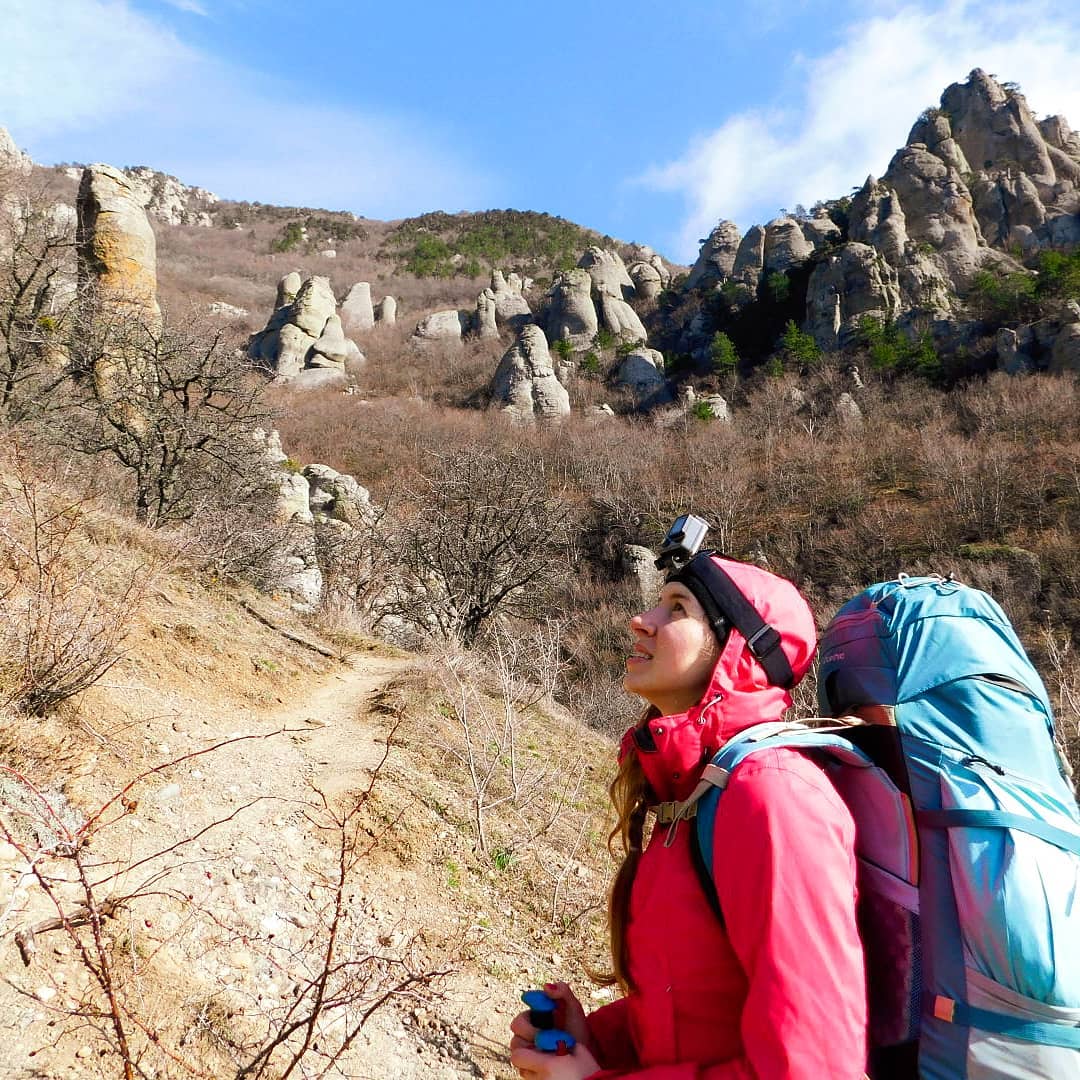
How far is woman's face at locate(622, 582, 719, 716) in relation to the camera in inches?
53.6

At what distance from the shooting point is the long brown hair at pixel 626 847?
137 centimetres

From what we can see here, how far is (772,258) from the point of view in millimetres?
45531

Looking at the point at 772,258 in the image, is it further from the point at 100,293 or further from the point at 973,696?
the point at 973,696

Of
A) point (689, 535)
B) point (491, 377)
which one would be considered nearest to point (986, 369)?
point (491, 377)

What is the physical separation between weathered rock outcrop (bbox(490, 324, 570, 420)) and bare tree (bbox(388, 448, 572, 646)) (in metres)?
27.1

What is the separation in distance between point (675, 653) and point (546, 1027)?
731 millimetres

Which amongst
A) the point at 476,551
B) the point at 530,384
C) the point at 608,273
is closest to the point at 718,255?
the point at 608,273

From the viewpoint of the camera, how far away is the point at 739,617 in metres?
1.29

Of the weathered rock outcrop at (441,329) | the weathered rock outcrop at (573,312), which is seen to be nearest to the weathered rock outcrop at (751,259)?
the weathered rock outcrop at (573,312)

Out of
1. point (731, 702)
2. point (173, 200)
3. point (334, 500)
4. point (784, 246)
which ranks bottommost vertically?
point (731, 702)

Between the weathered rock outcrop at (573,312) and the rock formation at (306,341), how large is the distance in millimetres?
14990

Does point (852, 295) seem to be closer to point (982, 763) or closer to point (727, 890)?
point (982, 763)

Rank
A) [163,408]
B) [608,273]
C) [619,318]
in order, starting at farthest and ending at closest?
[608,273], [619,318], [163,408]

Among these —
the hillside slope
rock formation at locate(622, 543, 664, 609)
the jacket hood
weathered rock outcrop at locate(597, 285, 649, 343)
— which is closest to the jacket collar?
the jacket hood
